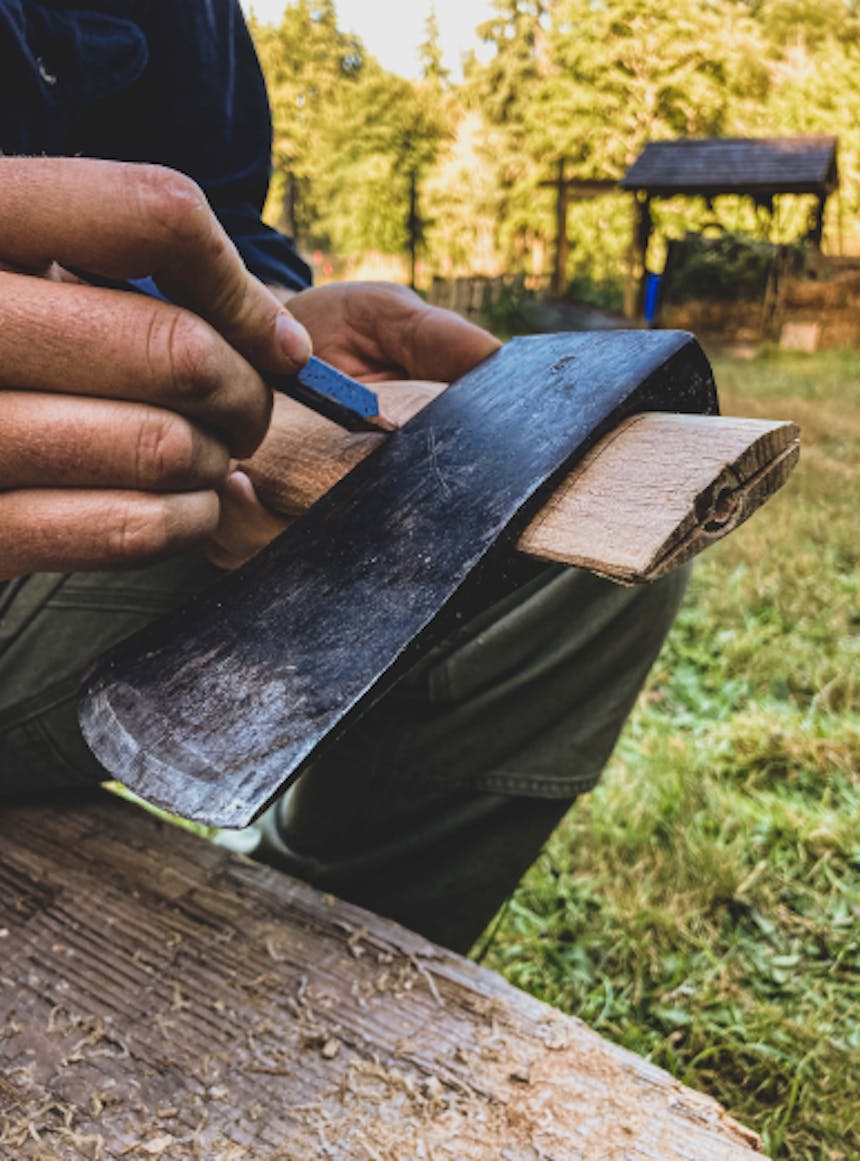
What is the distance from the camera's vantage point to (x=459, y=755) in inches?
55.2

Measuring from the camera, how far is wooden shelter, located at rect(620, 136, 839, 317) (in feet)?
44.2

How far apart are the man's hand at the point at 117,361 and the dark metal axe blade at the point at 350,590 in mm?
123

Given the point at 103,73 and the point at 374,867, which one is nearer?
the point at 103,73

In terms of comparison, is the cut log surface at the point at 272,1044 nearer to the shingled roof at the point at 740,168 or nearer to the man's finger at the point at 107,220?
the man's finger at the point at 107,220

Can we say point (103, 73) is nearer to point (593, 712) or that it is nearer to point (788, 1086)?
point (593, 712)

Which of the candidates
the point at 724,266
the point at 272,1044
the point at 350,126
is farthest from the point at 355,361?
the point at 350,126

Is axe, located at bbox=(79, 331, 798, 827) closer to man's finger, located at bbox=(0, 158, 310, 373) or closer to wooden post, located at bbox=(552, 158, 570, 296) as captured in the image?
man's finger, located at bbox=(0, 158, 310, 373)

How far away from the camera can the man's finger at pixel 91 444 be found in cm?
81

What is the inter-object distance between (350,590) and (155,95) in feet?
4.08

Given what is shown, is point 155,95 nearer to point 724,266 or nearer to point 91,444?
point 91,444

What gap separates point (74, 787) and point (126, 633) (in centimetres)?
24

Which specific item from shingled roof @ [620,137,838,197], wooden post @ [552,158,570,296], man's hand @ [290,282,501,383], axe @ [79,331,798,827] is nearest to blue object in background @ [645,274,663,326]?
shingled roof @ [620,137,838,197]

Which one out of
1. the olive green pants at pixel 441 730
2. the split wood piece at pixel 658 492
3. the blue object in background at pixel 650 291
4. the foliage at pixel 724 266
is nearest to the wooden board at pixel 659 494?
the split wood piece at pixel 658 492

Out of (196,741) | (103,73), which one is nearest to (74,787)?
(196,741)
